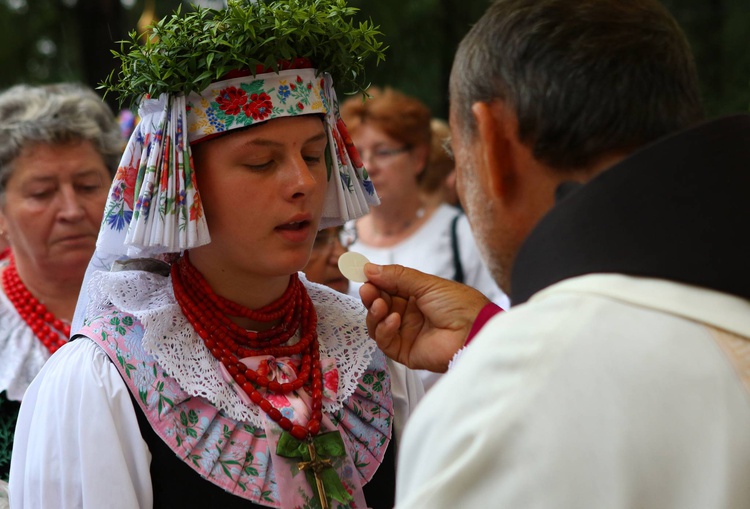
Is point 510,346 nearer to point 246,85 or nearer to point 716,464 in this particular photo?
point 716,464

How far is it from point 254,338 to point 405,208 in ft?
9.61

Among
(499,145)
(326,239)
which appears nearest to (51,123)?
(326,239)

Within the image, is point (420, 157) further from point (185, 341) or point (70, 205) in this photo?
point (185, 341)

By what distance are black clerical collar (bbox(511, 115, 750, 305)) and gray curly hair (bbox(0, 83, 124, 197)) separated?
2.29 meters

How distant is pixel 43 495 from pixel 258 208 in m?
0.80

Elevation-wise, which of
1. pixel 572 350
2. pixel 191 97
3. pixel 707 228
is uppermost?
pixel 191 97

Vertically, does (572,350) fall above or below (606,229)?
below

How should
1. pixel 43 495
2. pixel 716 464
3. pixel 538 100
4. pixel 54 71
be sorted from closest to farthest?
pixel 716 464 → pixel 538 100 → pixel 43 495 → pixel 54 71

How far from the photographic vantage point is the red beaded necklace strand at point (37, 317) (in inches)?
121

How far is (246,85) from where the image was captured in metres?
2.21

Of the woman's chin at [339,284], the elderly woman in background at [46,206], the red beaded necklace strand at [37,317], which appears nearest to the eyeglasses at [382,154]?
the woman's chin at [339,284]

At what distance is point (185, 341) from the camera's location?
7.27 ft

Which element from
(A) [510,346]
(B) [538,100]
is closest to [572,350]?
(A) [510,346]

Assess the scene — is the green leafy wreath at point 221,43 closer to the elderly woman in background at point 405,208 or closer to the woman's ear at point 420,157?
the elderly woman in background at point 405,208
